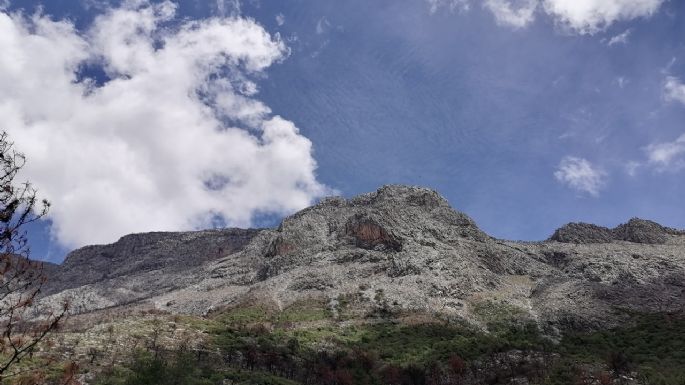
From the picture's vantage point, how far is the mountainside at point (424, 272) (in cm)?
10756

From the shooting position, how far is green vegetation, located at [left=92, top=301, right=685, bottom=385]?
6525cm

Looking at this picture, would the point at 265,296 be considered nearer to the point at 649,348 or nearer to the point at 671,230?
the point at 649,348

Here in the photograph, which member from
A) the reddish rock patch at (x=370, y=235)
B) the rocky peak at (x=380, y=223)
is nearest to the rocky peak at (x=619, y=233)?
the rocky peak at (x=380, y=223)

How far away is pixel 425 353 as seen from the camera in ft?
272

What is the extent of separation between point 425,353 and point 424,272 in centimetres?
4243

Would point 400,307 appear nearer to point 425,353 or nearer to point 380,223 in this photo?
point 425,353

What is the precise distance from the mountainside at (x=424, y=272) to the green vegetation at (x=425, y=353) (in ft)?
28.3

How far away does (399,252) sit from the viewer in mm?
137875

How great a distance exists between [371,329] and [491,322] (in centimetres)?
2364

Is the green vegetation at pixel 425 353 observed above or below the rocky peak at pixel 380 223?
below

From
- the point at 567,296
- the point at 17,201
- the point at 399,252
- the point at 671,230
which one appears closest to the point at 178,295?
the point at 399,252

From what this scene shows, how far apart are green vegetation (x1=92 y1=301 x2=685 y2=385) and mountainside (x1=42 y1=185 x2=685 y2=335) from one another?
861cm

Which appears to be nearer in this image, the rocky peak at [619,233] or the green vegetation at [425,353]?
the green vegetation at [425,353]

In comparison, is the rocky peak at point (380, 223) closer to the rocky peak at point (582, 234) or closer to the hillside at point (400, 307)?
the hillside at point (400, 307)
